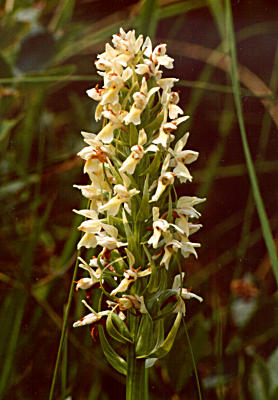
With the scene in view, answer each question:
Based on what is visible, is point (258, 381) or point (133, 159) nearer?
point (133, 159)

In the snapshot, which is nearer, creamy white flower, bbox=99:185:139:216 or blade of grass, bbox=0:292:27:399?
creamy white flower, bbox=99:185:139:216

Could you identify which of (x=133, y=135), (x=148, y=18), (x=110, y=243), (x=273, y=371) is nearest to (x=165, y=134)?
(x=133, y=135)

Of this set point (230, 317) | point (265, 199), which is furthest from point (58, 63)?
point (230, 317)

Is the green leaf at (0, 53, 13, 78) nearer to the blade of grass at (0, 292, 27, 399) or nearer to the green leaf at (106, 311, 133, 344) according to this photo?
the blade of grass at (0, 292, 27, 399)

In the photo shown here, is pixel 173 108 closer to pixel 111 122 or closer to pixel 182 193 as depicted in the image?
pixel 111 122

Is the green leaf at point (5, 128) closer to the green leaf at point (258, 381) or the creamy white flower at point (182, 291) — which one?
the creamy white flower at point (182, 291)

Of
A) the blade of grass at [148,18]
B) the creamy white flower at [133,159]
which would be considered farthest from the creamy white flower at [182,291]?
the blade of grass at [148,18]

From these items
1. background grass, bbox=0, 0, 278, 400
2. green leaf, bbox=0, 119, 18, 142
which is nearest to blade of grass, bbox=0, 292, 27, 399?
background grass, bbox=0, 0, 278, 400
